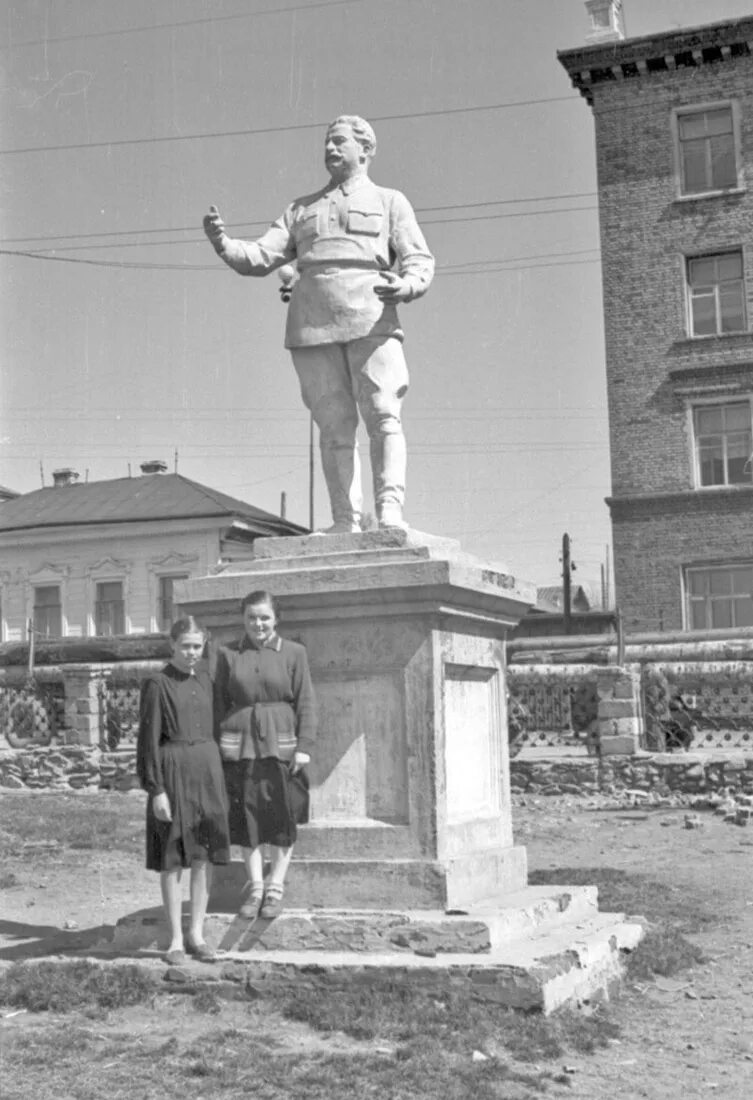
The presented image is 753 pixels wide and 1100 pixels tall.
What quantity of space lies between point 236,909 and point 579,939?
159 centimetres

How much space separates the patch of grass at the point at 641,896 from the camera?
27.9ft

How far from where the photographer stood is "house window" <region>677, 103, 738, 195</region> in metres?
30.2

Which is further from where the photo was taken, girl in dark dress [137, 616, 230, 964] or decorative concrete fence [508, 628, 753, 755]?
decorative concrete fence [508, 628, 753, 755]

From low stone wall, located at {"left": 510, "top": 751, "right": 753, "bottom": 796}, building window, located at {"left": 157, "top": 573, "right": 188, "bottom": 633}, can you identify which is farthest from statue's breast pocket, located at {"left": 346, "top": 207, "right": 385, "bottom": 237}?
building window, located at {"left": 157, "top": 573, "right": 188, "bottom": 633}

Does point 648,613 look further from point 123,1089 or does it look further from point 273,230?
point 123,1089

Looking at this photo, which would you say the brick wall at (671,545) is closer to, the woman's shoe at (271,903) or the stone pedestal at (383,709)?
the stone pedestal at (383,709)

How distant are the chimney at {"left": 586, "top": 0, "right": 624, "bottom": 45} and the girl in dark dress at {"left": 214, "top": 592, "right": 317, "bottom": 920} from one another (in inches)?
1078

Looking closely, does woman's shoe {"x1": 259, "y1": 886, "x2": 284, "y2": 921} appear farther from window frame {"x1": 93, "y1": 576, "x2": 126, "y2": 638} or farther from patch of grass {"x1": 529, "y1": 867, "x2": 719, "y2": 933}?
window frame {"x1": 93, "y1": 576, "x2": 126, "y2": 638}

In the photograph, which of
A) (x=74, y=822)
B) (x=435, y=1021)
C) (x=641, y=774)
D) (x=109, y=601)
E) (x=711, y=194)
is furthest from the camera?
(x=109, y=601)

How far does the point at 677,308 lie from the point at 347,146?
24.0m

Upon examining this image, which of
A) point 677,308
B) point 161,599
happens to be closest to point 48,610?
point 161,599

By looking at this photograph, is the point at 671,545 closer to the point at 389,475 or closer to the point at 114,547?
the point at 114,547

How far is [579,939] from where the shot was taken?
6312 millimetres

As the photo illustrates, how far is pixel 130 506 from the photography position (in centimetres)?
4547
